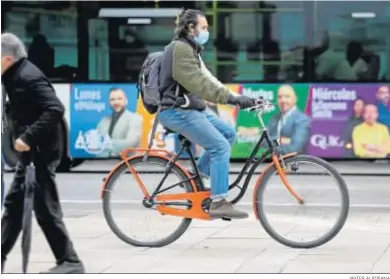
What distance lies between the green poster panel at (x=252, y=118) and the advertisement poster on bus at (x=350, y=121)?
0.15 meters

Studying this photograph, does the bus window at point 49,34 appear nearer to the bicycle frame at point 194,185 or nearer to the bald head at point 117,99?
the bald head at point 117,99

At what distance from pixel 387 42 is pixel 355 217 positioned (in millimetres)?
5486

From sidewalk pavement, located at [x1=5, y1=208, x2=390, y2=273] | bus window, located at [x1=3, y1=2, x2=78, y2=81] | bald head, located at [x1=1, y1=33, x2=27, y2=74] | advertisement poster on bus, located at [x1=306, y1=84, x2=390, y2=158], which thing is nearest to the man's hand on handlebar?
sidewalk pavement, located at [x1=5, y1=208, x2=390, y2=273]

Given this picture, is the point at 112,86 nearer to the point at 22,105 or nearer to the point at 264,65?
the point at 264,65

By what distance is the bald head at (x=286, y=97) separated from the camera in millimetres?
14383

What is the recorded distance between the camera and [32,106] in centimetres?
627

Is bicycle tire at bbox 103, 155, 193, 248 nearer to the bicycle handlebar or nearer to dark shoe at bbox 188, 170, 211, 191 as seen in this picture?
dark shoe at bbox 188, 170, 211, 191

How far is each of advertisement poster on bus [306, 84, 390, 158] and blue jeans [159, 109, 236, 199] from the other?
7.02 m

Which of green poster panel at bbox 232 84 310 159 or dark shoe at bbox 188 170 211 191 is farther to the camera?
green poster panel at bbox 232 84 310 159

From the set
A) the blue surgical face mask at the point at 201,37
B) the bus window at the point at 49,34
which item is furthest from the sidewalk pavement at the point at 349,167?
the blue surgical face mask at the point at 201,37

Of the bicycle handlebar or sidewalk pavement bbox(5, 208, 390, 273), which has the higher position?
the bicycle handlebar

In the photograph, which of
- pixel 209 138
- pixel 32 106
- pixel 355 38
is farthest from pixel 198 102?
pixel 355 38

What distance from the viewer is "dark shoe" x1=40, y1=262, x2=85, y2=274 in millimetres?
6453

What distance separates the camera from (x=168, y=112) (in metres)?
7.53
